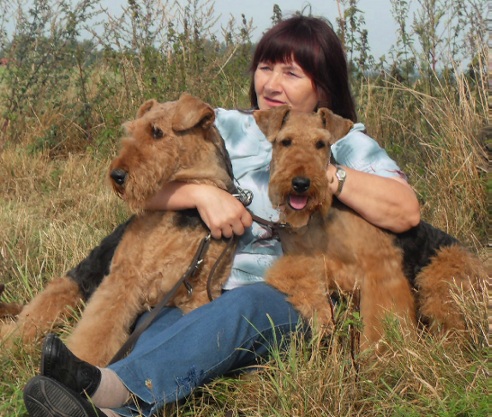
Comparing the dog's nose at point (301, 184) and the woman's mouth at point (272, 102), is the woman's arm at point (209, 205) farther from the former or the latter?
the woman's mouth at point (272, 102)

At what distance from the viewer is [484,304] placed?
3.04 m

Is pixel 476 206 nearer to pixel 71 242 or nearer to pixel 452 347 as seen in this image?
pixel 452 347

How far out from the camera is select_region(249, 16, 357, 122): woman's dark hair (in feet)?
11.9

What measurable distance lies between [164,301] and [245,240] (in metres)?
0.55

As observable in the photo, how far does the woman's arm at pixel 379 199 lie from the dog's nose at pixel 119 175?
35.0 inches

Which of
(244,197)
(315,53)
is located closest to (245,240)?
(244,197)

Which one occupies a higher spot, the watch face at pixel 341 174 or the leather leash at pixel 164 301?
the watch face at pixel 341 174

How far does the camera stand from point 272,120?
3.25 metres

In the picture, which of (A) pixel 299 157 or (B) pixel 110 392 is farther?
(A) pixel 299 157

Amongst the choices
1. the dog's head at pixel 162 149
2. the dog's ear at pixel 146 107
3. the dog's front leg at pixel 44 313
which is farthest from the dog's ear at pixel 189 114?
the dog's front leg at pixel 44 313

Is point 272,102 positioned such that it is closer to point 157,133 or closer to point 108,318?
point 157,133

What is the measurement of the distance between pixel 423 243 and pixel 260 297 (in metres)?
0.92

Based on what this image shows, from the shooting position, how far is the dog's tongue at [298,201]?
9.64 ft

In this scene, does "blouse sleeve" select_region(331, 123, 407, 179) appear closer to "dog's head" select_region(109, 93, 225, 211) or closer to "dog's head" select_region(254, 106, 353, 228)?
"dog's head" select_region(254, 106, 353, 228)
